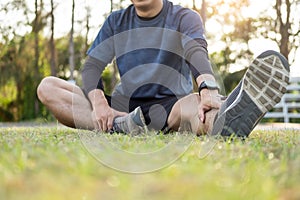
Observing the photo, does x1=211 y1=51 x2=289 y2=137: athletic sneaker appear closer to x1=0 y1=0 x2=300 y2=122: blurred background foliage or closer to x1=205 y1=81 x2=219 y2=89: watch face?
x1=205 y1=81 x2=219 y2=89: watch face

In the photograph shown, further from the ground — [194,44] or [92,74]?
[194,44]

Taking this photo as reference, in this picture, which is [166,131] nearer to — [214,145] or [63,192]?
[214,145]

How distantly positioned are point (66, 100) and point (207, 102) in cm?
108

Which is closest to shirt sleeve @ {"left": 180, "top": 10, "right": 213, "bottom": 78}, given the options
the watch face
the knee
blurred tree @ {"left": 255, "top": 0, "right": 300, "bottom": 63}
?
the watch face

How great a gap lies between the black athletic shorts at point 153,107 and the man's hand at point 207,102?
488 millimetres

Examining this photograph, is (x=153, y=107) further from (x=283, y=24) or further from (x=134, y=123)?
(x=283, y=24)

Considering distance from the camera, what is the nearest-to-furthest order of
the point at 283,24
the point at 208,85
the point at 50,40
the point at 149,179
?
1. the point at 149,179
2. the point at 208,85
3. the point at 283,24
4. the point at 50,40

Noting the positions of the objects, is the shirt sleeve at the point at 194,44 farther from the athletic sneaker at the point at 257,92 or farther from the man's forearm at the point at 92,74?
the man's forearm at the point at 92,74

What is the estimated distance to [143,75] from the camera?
3.04 meters

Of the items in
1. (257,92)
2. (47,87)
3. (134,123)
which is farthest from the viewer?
(47,87)

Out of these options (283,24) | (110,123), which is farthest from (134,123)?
(283,24)

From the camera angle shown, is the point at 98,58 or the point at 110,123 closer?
the point at 110,123

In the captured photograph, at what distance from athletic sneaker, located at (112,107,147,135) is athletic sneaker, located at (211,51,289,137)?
0.52 metres

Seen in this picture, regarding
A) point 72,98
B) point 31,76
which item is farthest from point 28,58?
point 72,98
